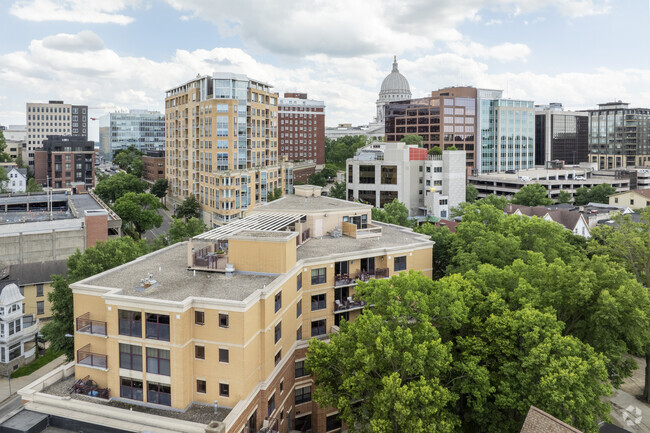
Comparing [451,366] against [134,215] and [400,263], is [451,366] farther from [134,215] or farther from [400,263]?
[134,215]

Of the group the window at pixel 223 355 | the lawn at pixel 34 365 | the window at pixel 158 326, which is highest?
the window at pixel 158 326

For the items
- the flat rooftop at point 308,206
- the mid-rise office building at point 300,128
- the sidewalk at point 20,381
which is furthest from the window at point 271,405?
the mid-rise office building at point 300,128

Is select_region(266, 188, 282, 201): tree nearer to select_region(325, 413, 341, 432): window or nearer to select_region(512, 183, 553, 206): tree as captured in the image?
select_region(512, 183, 553, 206): tree

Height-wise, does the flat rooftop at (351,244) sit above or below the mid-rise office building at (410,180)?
below

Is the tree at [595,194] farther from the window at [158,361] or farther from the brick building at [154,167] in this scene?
the window at [158,361]

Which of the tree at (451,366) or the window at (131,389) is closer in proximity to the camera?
the tree at (451,366)

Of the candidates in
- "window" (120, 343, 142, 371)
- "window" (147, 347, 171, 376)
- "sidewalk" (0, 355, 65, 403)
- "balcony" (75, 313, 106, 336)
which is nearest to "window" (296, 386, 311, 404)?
"window" (147, 347, 171, 376)
